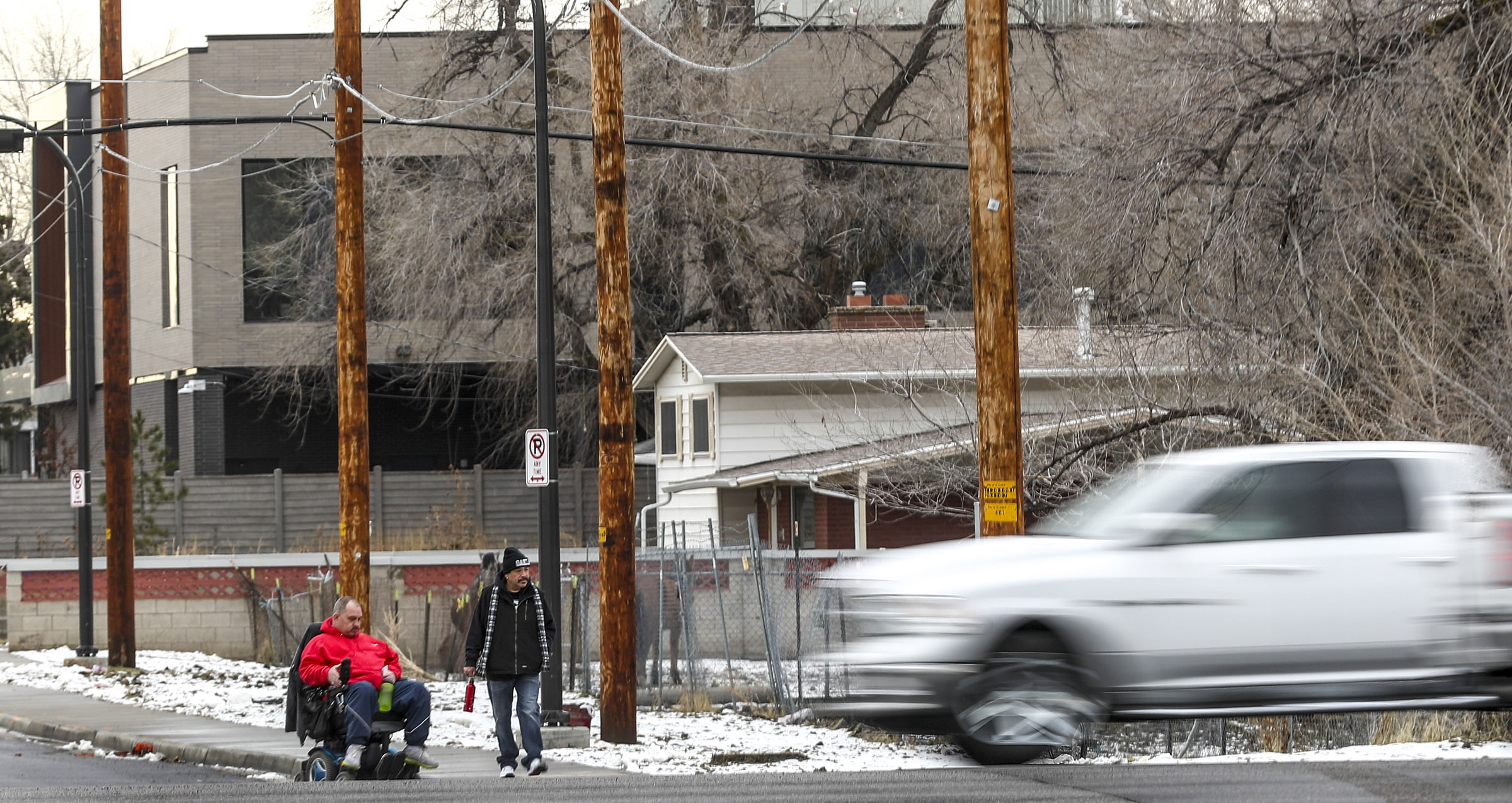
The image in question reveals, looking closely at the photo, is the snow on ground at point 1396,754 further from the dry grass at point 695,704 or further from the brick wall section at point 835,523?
the brick wall section at point 835,523

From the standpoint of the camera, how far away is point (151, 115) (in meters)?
42.8

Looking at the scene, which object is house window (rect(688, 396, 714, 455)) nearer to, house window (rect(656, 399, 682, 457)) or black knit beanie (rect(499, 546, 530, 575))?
house window (rect(656, 399, 682, 457))

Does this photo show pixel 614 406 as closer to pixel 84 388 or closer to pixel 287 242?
pixel 84 388

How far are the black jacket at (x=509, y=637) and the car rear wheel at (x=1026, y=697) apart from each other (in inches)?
201

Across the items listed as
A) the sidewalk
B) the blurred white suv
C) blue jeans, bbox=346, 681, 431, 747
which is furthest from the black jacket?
the blurred white suv

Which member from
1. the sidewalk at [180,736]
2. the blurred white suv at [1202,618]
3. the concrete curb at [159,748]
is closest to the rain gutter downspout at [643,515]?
the sidewalk at [180,736]

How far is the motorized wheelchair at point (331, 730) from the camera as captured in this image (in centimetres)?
1298

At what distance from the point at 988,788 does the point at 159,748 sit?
10.1 meters

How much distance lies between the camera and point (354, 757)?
12.9 meters

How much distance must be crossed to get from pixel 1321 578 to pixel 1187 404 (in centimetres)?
925

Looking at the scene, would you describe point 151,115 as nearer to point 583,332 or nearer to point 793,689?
point 583,332

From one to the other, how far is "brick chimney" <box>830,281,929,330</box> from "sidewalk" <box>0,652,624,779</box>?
1371 cm

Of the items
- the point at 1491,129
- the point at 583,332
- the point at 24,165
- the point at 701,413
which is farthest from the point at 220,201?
the point at 1491,129

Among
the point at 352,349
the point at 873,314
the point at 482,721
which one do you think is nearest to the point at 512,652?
the point at 482,721
